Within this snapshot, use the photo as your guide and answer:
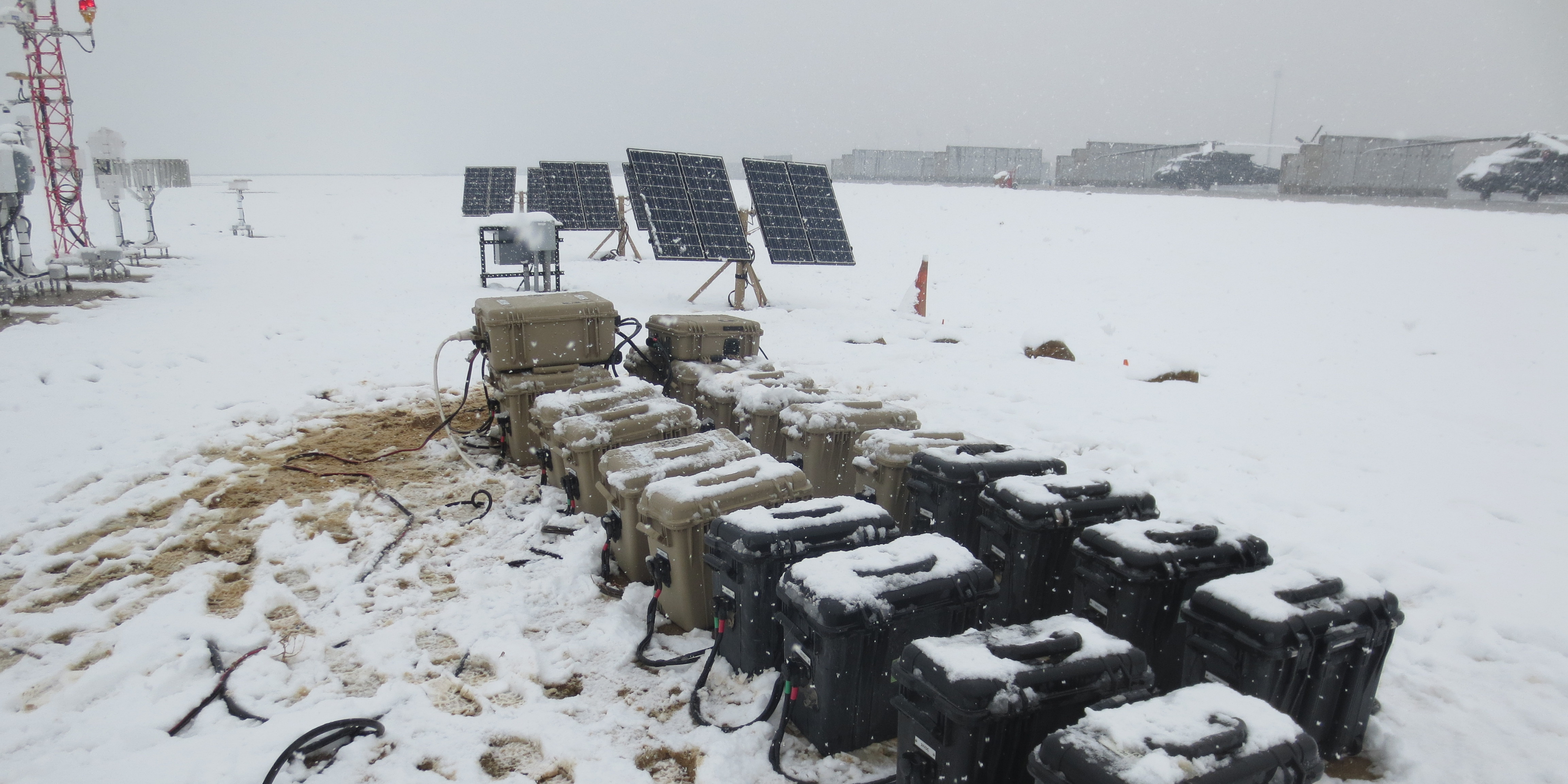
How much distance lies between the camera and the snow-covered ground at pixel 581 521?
10.1 ft

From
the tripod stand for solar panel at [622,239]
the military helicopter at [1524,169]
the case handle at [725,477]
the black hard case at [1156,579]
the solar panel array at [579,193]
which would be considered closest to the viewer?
the black hard case at [1156,579]

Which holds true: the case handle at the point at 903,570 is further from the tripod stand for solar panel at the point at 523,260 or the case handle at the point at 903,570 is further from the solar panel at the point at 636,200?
the solar panel at the point at 636,200

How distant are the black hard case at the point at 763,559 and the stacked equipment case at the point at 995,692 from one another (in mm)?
789

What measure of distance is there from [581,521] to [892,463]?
2.20 metres

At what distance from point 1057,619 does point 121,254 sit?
17742mm

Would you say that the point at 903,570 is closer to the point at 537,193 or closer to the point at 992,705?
the point at 992,705

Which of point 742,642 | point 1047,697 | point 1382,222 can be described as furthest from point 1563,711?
point 1382,222

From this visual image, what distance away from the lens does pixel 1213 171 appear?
113ft

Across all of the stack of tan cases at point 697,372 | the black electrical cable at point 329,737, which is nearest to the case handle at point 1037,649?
the black electrical cable at point 329,737

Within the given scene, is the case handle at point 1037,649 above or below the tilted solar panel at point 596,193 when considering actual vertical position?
below

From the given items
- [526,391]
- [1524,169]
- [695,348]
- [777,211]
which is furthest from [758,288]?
[1524,169]

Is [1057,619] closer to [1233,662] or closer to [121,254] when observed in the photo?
[1233,662]

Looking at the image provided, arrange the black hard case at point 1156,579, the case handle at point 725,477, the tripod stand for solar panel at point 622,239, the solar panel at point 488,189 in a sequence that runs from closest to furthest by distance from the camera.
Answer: the black hard case at point 1156,579, the case handle at point 725,477, the tripod stand for solar panel at point 622,239, the solar panel at point 488,189

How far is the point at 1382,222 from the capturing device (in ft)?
62.6
